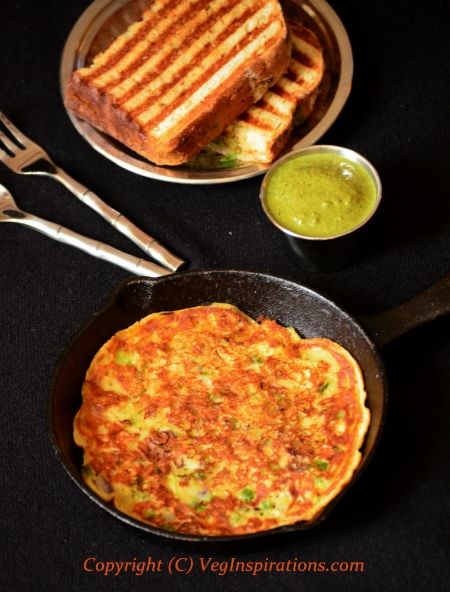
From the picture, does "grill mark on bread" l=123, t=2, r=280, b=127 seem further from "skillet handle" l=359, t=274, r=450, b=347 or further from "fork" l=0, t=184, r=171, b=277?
"skillet handle" l=359, t=274, r=450, b=347

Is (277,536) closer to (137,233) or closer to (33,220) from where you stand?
(137,233)

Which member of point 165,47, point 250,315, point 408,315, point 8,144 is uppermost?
point 8,144

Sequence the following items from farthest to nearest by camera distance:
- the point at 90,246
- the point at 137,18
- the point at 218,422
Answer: the point at 137,18 → the point at 90,246 → the point at 218,422

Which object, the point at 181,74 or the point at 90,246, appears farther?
the point at 181,74

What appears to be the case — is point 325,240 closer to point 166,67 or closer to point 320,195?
point 320,195

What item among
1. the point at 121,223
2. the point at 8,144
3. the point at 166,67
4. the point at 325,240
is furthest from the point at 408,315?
the point at 8,144
